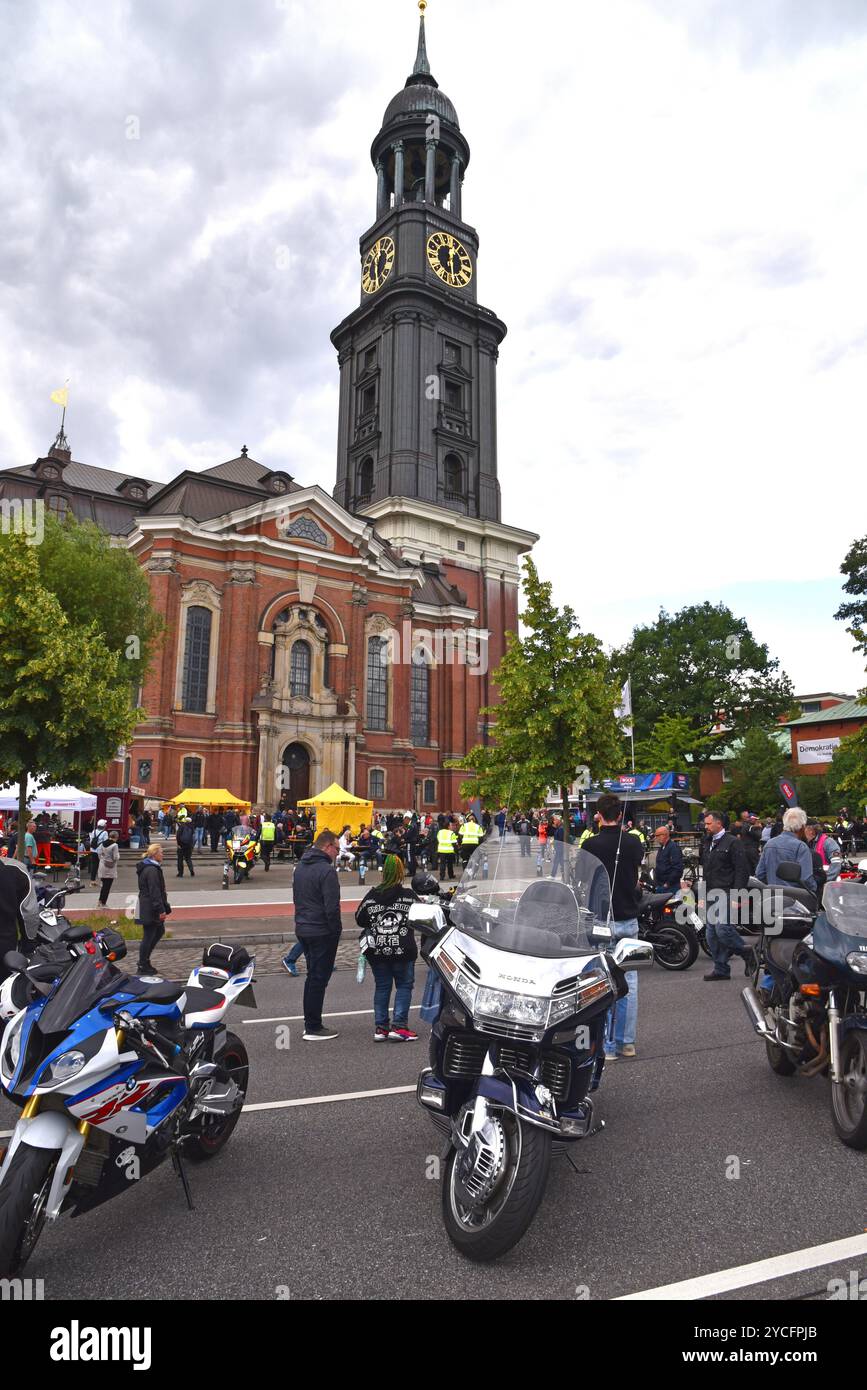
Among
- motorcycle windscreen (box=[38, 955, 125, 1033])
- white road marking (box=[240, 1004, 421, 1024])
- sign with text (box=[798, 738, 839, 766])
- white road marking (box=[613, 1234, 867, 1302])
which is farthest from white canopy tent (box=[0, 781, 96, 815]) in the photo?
sign with text (box=[798, 738, 839, 766])

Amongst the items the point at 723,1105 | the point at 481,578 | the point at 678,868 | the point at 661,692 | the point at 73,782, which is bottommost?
the point at 723,1105

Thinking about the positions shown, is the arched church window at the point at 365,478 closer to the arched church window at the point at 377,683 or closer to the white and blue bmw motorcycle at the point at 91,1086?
the arched church window at the point at 377,683

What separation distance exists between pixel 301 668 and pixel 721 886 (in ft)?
121

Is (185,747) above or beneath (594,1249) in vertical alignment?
above

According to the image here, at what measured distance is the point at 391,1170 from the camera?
4.33 meters

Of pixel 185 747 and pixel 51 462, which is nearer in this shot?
pixel 185 747

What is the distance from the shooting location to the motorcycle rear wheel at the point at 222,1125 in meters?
4.43

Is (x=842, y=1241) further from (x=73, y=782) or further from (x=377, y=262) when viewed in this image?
(x=377, y=262)

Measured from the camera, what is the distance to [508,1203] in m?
3.35

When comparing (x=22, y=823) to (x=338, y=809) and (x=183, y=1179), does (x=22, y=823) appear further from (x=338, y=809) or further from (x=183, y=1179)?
(x=183, y=1179)

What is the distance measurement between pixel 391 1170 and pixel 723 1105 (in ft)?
7.71

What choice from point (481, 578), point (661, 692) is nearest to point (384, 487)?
point (481, 578)

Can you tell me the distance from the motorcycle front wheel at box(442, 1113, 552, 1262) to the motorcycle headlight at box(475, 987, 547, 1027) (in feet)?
1.30
